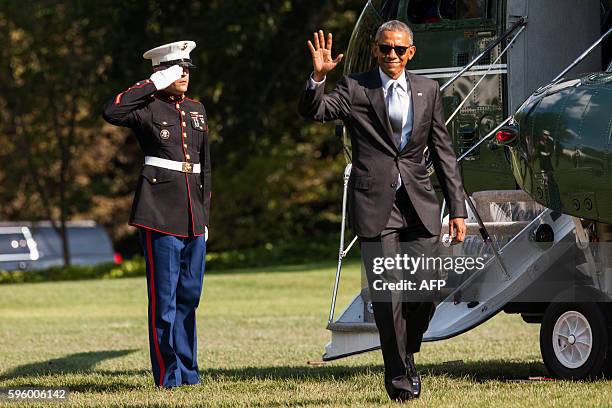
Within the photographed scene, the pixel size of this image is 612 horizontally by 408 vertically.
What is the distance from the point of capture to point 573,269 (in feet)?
26.0

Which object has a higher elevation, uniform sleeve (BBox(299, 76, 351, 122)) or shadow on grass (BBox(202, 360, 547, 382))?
uniform sleeve (BBox(299, 76, 351, 122))

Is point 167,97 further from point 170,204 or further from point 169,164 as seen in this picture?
point 170,204

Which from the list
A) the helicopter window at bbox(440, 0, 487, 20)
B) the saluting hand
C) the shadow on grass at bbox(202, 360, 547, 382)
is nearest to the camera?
the saluting hand

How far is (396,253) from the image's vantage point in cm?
666

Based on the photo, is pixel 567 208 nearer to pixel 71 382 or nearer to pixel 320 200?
pixel 71 382

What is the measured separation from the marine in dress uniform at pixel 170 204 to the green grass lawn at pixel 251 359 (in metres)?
0.32

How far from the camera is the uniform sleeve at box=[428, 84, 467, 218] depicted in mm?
6668

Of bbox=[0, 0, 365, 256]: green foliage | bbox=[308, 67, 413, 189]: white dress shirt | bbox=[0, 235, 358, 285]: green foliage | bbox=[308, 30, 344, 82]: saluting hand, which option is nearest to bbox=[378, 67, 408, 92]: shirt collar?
bbox=[308, 67, 413, 189]: white dress shirt

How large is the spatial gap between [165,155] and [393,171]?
195 cm

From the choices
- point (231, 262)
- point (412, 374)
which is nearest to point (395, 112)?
point (412, 374)

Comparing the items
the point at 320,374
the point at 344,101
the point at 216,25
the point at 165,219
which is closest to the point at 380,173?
the point at 344,101

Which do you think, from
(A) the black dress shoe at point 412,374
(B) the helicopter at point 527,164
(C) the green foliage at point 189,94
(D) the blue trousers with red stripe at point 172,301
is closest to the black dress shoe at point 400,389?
(A) the black dress shoe at point 412,374

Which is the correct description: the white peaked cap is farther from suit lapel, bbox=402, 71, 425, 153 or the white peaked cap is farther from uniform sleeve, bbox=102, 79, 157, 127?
→ suit lapel, bbox=402, 71, 425, 153

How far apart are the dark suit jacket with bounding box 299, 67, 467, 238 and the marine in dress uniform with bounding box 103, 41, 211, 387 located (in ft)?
5.36
